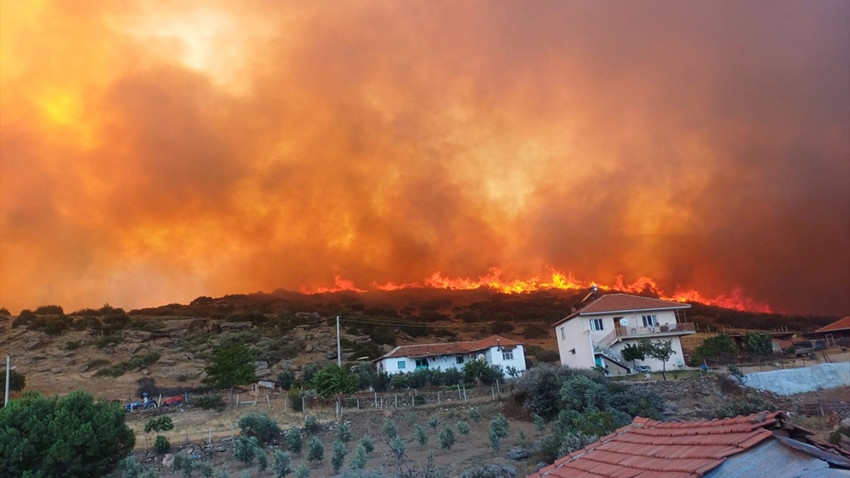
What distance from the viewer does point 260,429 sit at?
30484 mm

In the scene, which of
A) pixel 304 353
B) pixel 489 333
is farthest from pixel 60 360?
pixel 489 333

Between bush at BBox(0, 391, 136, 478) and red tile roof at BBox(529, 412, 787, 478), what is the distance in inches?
936

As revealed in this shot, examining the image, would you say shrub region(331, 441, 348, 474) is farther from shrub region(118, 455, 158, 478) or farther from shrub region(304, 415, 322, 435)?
shrub region(304, 415, 322, 435)

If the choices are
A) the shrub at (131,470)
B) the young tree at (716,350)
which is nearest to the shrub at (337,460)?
the shrub at (131,470)

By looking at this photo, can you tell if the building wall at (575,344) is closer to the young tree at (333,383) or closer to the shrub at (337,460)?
the young tree at (333,383)

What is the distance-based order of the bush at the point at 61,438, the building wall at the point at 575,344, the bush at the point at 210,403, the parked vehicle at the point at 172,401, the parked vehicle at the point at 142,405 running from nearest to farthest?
the bush at the point at 61,438 < the parked vehicle at the point at 142,405 < the bush at the point at 210,403 < the parked vehicle at the point at 172,401 < the building wall at the point at 575,344

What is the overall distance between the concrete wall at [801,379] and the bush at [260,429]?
114 feet

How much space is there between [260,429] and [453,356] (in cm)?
3152

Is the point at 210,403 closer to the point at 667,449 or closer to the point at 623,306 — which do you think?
the point at 623,306

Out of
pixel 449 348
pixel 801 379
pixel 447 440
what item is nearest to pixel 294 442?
pixel 447 440

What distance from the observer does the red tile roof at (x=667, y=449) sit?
4.99 meters

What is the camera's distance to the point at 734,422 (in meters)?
5.53

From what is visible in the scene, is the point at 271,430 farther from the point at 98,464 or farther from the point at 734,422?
the point at 734,422

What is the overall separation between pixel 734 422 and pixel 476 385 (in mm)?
41870
